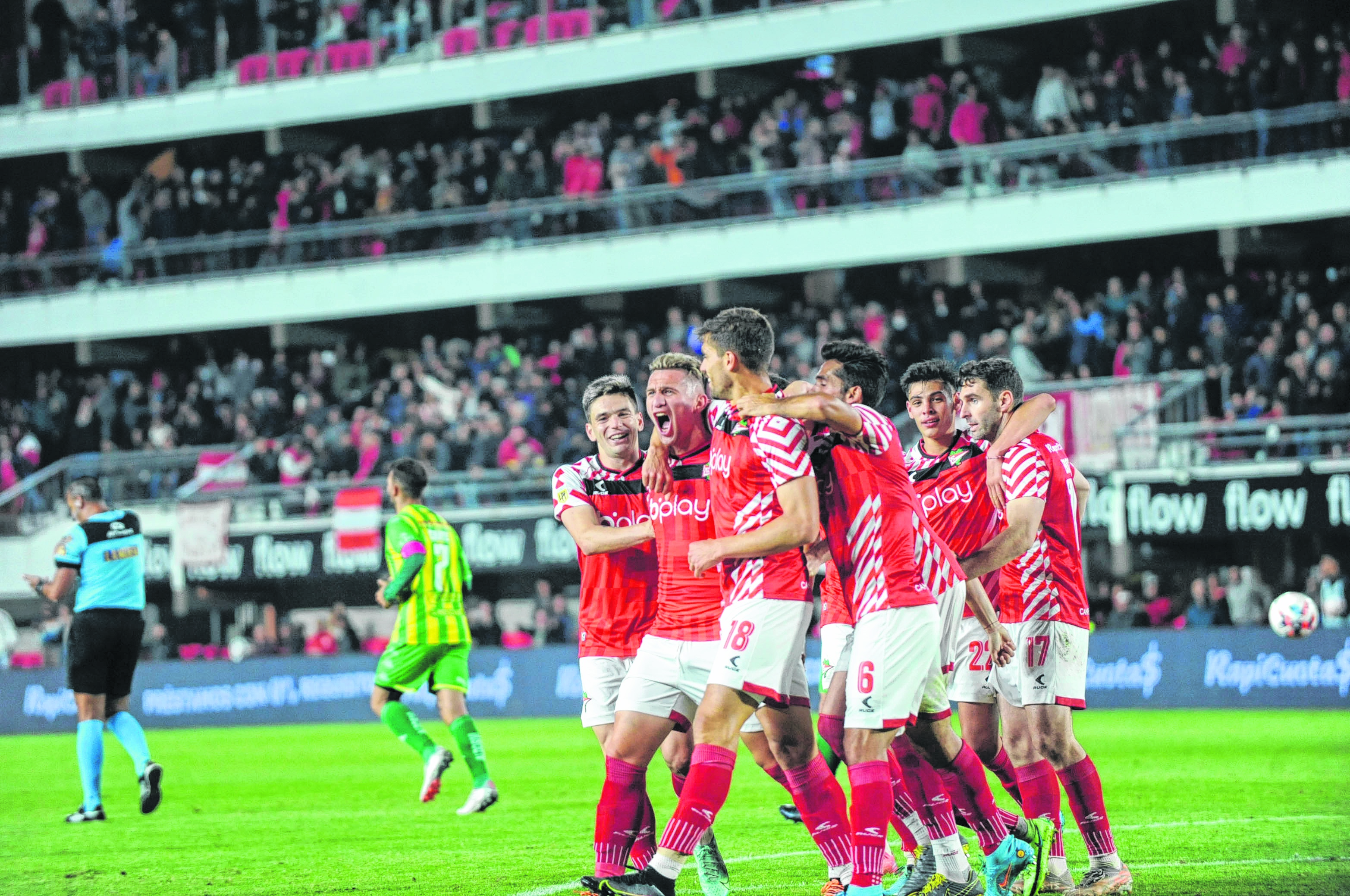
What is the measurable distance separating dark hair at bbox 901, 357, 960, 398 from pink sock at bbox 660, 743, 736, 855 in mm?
2291

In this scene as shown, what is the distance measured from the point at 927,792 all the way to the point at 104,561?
7.58m

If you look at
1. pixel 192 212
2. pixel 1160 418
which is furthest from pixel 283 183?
pixel 1160 418

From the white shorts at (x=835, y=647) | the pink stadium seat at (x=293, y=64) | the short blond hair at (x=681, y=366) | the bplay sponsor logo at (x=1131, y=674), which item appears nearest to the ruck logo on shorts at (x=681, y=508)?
the short blond hair at (x=681, y=366)

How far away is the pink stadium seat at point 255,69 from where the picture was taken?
35.3 meters

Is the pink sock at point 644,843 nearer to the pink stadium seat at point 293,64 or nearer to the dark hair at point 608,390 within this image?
the dark hair at point 608,390

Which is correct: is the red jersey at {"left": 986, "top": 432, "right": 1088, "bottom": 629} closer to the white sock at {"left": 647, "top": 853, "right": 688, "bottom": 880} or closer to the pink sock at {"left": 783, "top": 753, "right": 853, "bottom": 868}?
the pink sock at {"left": 783, "top": 753, "right": 853, "bottom": 868}

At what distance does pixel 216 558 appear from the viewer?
94.2ft

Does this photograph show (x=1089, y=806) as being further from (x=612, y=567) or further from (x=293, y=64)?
(x=293, y=64)

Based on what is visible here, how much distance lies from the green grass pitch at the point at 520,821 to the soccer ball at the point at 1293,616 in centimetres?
121

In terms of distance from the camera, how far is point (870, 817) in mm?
6570

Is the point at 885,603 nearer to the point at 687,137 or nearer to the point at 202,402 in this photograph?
the point at 687,137

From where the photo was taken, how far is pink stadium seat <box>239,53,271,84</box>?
35.3 metres

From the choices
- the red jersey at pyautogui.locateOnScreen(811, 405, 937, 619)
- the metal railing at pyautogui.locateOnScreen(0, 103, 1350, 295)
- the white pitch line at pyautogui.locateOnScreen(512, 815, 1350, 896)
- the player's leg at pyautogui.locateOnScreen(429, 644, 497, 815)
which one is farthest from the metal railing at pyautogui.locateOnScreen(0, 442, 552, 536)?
the red jersey at pyautogui.locateOnScreen(811, 405, 937, 619)

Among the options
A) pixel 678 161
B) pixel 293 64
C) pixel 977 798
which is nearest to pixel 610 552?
pixel 977 798
